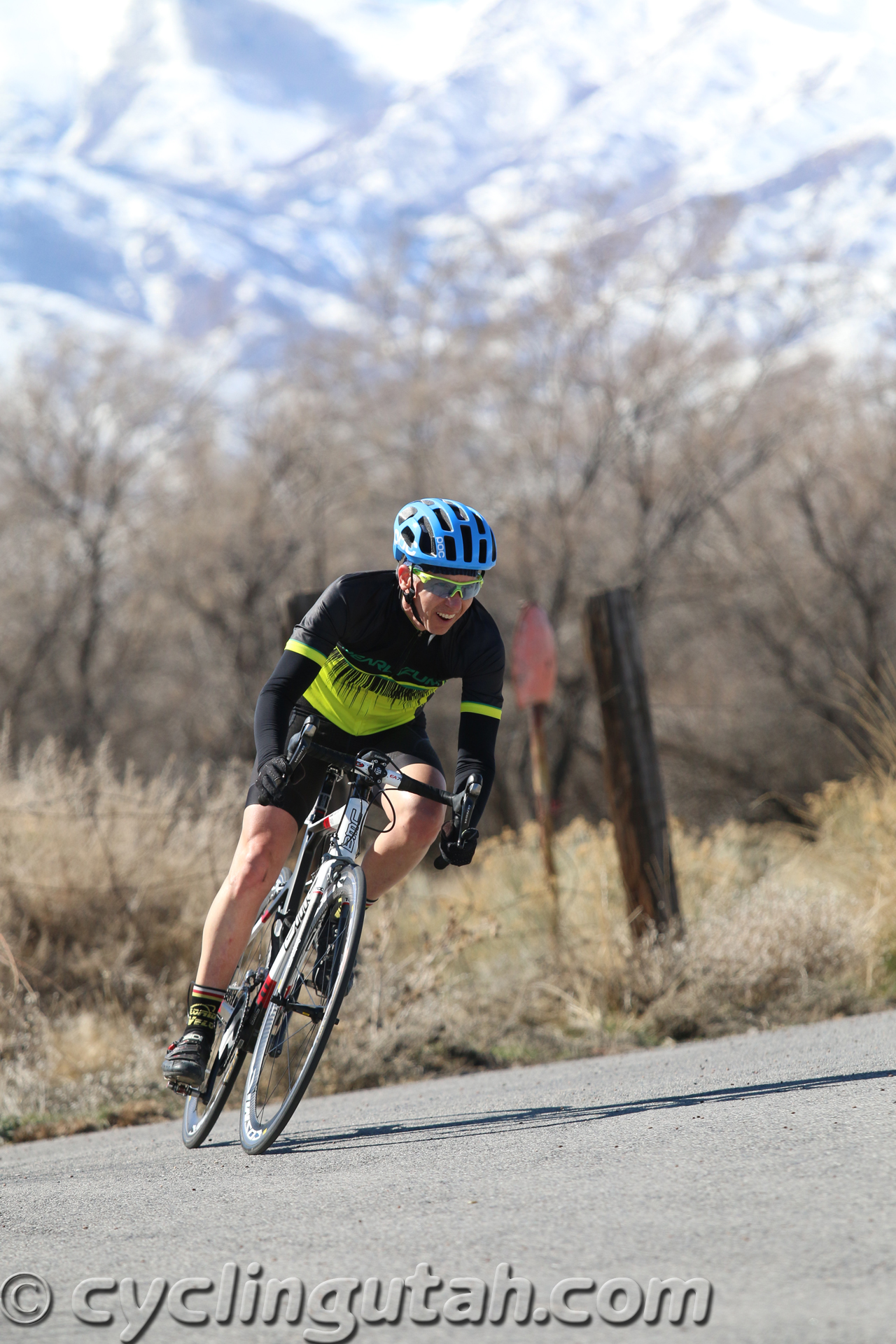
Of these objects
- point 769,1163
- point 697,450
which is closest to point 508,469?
point 697,450

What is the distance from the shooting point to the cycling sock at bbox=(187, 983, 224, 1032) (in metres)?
4.87

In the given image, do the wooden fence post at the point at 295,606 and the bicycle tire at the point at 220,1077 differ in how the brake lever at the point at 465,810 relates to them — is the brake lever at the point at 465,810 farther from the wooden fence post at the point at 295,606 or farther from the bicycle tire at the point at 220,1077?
the wooden fence post at the point at 295,606

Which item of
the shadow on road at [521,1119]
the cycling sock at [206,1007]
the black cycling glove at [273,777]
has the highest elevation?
the black cycling glove at [273,777]

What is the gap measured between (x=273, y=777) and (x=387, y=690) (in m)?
0.77

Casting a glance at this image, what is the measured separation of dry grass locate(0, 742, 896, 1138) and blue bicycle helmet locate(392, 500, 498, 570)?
2.66 metres

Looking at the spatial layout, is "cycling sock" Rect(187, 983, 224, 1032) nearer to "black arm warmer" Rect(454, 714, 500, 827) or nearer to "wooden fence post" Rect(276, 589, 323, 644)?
"black arm warmer" Rect(454, 714, 500, 827)

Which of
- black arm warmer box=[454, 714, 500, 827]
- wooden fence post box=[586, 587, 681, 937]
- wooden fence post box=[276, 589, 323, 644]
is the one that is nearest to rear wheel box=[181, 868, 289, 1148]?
black arm warmer box=[454, 714, 500, 827]

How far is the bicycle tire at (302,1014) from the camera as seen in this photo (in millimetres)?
4250

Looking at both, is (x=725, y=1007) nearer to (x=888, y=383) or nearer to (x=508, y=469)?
(x=508, y=469)

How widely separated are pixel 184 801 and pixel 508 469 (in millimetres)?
12445

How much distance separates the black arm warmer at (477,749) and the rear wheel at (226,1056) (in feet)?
2.68

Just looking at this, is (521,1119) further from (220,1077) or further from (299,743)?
(299,743)

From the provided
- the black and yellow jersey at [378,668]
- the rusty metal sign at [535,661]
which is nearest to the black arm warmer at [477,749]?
the black and yellow jersey at [378,668]

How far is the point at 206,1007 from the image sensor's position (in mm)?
4895
